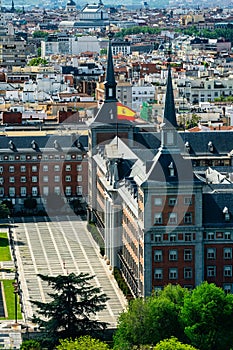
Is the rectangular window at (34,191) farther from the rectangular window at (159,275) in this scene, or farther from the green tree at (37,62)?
the green tree at (37,62)

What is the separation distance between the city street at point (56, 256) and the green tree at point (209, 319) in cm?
701

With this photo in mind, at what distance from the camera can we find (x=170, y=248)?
66812mm

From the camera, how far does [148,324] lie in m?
59.5

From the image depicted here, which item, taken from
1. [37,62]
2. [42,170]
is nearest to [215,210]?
[42,170]

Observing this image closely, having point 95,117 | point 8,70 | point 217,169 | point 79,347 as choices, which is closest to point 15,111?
point 95,117

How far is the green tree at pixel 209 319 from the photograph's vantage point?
193 ft

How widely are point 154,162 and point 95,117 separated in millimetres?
23443

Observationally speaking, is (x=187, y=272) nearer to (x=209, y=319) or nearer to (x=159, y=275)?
(x=159, y=275)

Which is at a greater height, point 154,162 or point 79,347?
point 154,162

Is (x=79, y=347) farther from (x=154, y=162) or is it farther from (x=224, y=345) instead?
(x=154, y=162)

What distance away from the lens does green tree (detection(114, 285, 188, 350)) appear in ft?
194

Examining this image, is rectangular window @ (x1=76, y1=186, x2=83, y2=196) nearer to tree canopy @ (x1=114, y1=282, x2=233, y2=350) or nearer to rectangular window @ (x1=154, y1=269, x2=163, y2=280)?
Result: rectangular window @ (x1=154, y1=269, x2=163, y2=280)

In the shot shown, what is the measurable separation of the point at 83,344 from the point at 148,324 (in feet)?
13.0

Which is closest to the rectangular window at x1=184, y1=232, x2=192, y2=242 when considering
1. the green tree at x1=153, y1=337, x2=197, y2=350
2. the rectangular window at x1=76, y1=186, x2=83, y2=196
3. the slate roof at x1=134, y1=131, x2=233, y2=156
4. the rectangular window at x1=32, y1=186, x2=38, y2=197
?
the green tree at x1=153, y1=337, x2=197, y2=350
